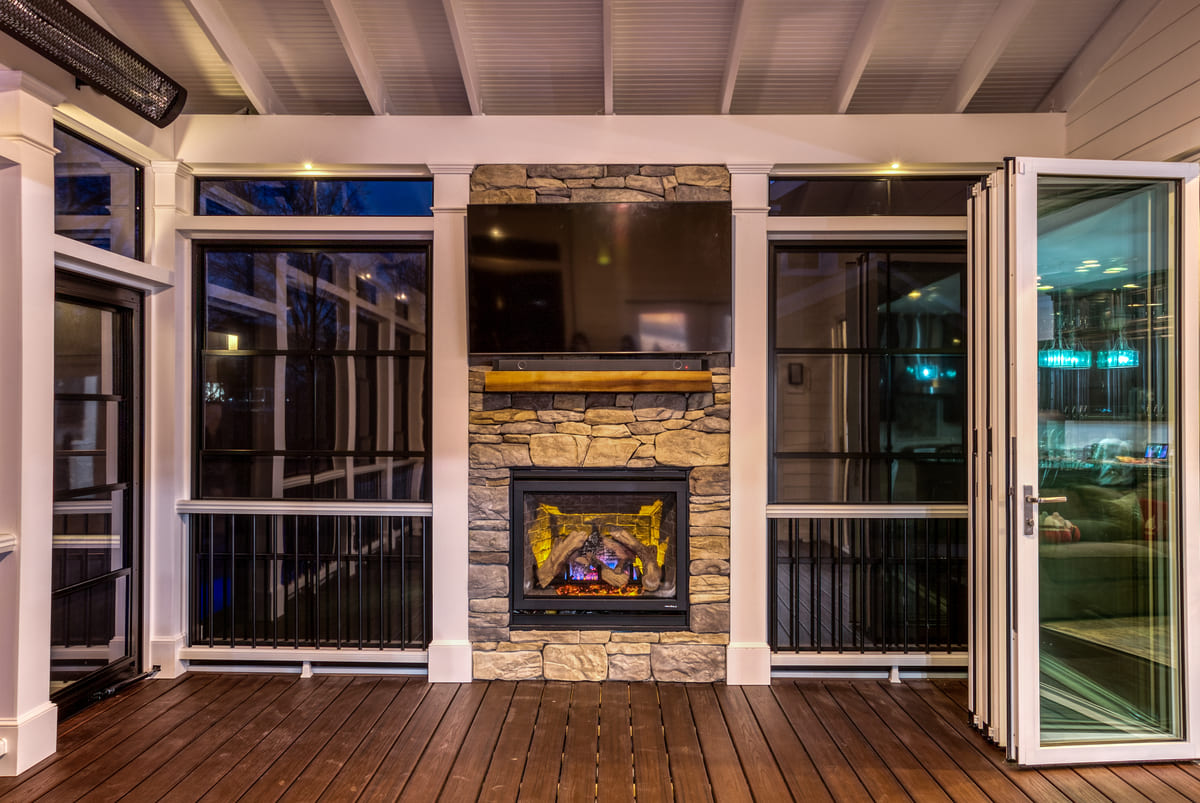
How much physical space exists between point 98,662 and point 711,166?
370cm

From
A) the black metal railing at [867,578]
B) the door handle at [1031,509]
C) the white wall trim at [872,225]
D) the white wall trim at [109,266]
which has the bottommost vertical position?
the black metal railing at [867,578]

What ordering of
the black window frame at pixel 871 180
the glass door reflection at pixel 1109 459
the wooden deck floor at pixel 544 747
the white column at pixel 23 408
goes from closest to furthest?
the wooden deck floor at pixel 544 747, the white column at pixel 23 408, the glass door reflection at pixel 1109 459, the black window frame at pixel 871 180

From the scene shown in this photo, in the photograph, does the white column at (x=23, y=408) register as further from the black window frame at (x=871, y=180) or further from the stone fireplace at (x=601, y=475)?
the black window frame at (x=871, y=180)

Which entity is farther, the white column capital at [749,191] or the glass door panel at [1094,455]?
the white column capital at [749,191]

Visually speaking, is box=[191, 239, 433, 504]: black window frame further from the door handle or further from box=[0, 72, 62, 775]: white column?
the door handle

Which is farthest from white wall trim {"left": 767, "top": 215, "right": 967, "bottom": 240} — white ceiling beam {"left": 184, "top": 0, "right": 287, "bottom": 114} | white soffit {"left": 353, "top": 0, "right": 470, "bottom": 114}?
white ceiling beam {"left": 184, "top": 0, "right": 287, "bottom": 114}

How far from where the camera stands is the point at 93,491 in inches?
114

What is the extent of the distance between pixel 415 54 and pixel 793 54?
1.75 m

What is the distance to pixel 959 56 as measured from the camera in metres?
2.94

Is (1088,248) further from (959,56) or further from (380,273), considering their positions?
(380,273)

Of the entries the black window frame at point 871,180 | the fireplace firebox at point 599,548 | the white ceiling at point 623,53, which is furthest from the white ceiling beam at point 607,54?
the fireplace firebox at point 599,548

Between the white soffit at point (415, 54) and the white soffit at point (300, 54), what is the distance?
18 centimetres

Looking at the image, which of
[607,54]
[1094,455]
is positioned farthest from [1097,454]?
[607,54]

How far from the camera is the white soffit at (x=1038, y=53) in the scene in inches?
109
